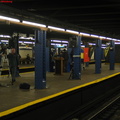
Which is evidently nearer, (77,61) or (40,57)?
(40,57)

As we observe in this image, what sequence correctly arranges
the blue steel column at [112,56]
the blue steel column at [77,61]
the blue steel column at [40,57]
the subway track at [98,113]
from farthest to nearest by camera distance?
the blue steel column at [112,56] → the blue steel column at [77,61] → the blue steel column at [40,57] → the subway track at [98,113]

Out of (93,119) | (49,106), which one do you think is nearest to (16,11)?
(49,106)

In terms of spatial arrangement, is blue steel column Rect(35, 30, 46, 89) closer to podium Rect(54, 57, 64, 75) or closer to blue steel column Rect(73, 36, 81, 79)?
blue steel column Rect(73, 36, 81, 79)

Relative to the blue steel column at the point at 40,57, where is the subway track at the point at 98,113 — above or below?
below

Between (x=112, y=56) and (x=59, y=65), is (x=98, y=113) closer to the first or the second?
(x=59, y=65)

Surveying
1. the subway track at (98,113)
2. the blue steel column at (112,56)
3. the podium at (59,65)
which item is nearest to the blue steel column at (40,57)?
the subway track at (98,113)

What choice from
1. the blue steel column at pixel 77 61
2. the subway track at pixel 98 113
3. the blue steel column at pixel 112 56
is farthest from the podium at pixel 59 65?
the blue steel column at pixel 112 56

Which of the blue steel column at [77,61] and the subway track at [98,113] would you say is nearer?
the subway track at [98,113]

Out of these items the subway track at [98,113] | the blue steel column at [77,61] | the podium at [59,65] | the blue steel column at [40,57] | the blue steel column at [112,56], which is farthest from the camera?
the blue steel column at [112,56]

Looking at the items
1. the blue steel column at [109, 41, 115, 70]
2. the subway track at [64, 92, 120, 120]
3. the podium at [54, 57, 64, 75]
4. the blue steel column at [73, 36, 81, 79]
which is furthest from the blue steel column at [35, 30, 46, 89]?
the blue steel column at [109, 41, 115, 70]

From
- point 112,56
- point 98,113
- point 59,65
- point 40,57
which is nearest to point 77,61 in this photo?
point 59,65

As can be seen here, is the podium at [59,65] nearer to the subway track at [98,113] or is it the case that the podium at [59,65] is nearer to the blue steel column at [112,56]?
the subway track at [98,113]

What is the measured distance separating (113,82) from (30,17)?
6119 mm

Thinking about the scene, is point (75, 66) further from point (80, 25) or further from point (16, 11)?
point (16, 11)
